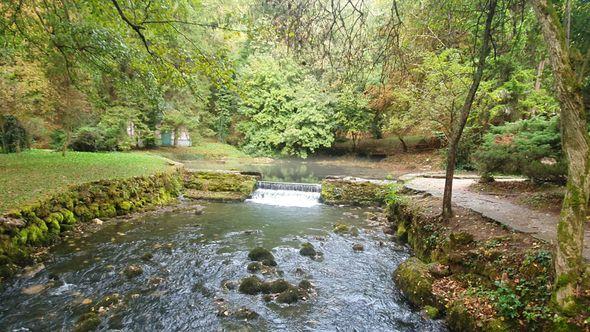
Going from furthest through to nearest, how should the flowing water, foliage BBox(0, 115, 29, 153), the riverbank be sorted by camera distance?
foliage BBox(0, 115, 29, 153) → the flowing water → the riverbank

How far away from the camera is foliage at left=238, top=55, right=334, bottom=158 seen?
24.6 meters

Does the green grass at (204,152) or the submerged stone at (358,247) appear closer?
the submerged stone at (358,247)

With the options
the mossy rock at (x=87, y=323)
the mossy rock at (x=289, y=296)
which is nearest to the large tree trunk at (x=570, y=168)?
the mossy rock at (x=289, y=296)

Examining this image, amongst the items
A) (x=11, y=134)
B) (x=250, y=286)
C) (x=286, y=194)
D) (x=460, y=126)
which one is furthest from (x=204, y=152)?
(x=460, y=126)

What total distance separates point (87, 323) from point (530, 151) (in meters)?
8.61

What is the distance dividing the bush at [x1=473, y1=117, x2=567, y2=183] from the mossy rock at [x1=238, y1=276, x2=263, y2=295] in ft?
21.0

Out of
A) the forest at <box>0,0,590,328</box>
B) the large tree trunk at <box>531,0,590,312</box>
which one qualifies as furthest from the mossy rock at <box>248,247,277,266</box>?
the large tree trunk at <box>531,0,590,312</box>

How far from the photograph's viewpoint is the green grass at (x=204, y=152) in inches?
933

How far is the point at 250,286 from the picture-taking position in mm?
5121

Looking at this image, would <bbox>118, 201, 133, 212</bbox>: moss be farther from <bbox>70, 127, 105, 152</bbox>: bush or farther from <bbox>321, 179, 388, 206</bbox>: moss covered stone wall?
<bbox>70, 127, 105, 152</bbox>: bush

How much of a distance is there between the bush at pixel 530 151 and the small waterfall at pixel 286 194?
6.18m

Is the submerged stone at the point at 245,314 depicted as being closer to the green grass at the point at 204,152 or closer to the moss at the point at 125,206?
the moss at the point at 125,206

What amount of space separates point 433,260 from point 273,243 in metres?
3.46

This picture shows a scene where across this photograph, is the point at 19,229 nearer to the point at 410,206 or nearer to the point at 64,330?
the point at 64,330
